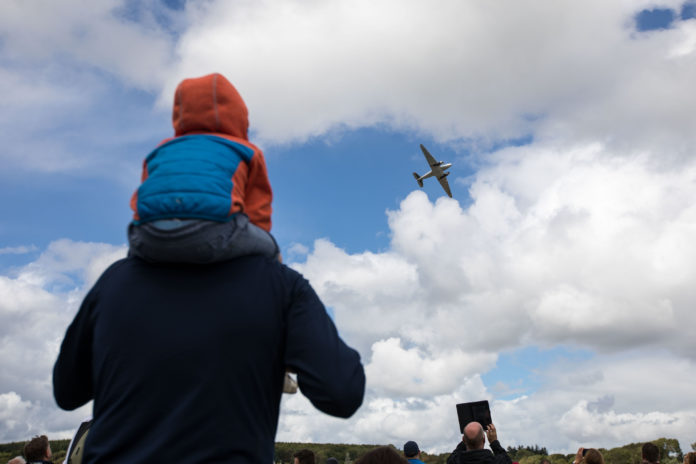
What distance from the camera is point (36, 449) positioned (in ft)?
31.0

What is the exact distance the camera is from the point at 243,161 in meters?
2.20

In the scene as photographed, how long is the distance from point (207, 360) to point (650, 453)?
11.1 metres

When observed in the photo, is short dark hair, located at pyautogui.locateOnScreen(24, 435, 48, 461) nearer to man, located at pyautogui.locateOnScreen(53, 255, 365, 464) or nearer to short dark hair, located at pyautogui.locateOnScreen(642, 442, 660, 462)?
man, located at pyautogui.locateOnScreen(53, 255, 365, 464)

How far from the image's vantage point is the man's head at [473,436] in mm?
9305

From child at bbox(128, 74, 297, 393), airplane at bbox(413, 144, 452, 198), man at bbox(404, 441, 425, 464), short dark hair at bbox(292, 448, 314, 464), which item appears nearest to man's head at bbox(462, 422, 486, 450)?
man at bbox(404, 441, 425, 464)

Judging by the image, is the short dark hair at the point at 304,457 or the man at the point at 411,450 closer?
the short dark hair at the point at 304,457

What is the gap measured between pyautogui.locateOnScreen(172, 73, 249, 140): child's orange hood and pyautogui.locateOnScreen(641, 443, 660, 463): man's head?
1104cm

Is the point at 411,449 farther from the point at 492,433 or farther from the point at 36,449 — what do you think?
the point at 36,449

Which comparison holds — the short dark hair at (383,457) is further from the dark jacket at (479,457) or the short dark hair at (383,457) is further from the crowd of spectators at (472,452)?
the dark jacket at (479,457)

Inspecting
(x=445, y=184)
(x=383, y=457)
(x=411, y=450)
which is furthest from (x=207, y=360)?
(x=445, y=184)

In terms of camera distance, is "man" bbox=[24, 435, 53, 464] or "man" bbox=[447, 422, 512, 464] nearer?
"man" bbox=[447, 422, 512, 464]

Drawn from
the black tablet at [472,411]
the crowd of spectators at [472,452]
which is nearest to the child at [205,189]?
the crowd of spectators at [472,452]

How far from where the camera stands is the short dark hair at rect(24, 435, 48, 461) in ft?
30.8

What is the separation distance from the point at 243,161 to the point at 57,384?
120 centimetres
